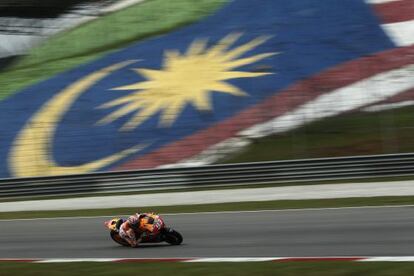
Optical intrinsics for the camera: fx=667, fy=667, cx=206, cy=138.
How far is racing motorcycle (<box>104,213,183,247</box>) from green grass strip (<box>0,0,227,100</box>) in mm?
19809

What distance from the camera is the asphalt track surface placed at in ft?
27.6

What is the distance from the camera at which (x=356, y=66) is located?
25078 mm

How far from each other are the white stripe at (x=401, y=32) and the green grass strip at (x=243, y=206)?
504 inches

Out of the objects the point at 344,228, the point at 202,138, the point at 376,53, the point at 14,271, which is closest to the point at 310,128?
the point at 202,138

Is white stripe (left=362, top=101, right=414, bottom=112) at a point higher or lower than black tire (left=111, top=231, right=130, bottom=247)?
higher

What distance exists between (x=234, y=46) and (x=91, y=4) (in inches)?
302

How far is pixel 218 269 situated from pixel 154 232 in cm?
244

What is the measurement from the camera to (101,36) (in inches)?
1168

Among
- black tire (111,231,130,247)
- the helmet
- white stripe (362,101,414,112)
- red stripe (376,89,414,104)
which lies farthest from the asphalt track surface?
red stripe (376,89,414,104)

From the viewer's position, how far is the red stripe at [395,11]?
2641cm

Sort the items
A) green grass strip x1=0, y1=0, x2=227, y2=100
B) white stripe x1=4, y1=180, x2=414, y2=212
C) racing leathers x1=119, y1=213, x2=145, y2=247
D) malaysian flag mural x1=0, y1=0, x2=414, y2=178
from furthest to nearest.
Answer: green grass strip x1=0, y1=0, x2=227, y2=100, malaysian flag mural x1=0, y1=0, x2=414, y2=178, white stripe x1=4, y1=180, x2=414, y2=212, racing leathers x1=119, y1=213, x2=145, y2=247

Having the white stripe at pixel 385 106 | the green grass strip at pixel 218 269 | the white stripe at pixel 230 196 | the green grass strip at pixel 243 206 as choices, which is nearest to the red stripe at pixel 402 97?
the white stripe at pixel 385 106

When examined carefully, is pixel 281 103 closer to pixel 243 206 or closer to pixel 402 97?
pixel 402 97

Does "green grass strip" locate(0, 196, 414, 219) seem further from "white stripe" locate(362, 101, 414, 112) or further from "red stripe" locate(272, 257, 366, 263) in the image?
"white stripe" locate(362, 101, 414, 112)
